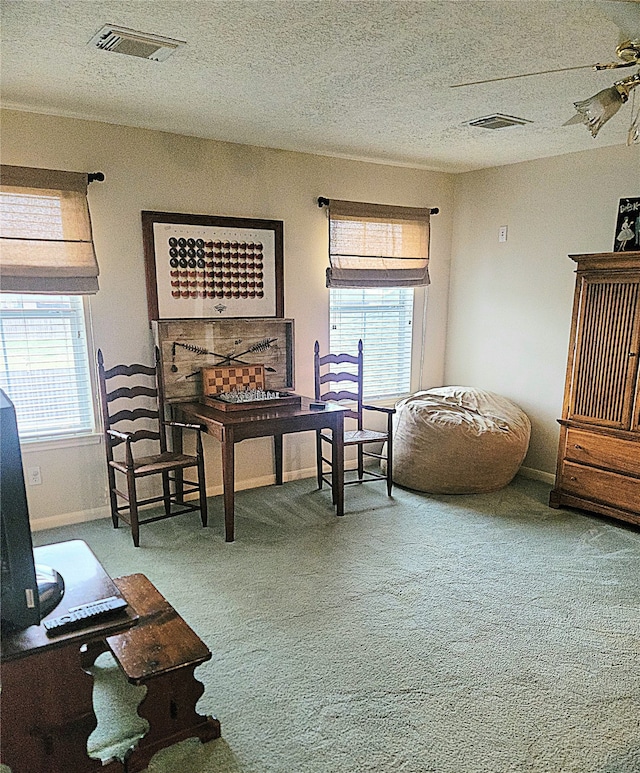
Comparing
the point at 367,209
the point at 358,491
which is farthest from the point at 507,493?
the point at 367,209

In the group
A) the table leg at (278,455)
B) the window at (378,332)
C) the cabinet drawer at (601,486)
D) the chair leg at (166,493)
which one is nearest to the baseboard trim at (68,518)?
the chair leg at (166,493)

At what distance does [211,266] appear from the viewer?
3.88 meters

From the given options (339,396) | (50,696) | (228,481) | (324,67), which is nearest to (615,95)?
(324,67)

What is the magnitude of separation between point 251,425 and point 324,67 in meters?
1.92

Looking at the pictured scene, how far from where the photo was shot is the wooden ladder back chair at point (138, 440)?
3.43 m

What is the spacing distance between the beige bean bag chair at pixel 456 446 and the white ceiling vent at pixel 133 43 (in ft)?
9.38

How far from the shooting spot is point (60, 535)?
11.3 feet

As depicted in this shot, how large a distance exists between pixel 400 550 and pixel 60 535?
6.74ft

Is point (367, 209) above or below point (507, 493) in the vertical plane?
above

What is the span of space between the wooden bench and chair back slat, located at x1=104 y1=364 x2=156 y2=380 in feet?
6.21

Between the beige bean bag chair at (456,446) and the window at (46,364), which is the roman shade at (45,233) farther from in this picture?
the beige bean bag chair at (456,446)

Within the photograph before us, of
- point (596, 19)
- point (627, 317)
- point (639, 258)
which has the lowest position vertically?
point (627, 317)

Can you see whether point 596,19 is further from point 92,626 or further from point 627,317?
point 92,626

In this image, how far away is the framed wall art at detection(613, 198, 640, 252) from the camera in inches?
144
